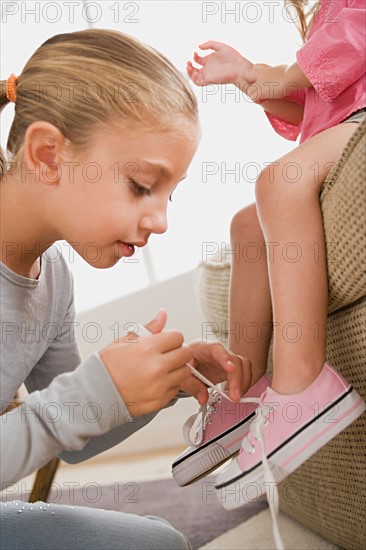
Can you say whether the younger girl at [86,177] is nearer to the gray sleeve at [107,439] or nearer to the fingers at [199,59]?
the gray sleeve at [107,439]

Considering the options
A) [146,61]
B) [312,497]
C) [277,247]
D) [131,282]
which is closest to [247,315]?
[277,247]

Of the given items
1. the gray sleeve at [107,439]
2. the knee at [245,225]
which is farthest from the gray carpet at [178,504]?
the knee at [245,225]

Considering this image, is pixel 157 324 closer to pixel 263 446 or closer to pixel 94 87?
pixel 263 446

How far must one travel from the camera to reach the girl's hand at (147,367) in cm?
73

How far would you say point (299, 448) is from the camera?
2.81 ft

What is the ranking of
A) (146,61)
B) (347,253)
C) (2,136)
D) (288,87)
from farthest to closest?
(2,136)
(288,87)
(146,61)
(347,253)

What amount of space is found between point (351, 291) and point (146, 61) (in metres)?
0.39

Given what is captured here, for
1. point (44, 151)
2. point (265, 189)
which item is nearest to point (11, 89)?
point (44, 151)

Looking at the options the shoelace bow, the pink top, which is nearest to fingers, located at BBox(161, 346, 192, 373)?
the shoelace bow

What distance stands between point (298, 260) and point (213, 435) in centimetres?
27

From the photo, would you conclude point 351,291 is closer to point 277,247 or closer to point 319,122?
point 277,247

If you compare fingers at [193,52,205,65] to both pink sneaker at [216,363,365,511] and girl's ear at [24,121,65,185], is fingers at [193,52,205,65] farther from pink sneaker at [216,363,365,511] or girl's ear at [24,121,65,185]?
pink sneaker at [216,363,365,511]

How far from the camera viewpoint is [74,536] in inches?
34.1

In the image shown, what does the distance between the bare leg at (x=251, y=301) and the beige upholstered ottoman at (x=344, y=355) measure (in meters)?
0.05
